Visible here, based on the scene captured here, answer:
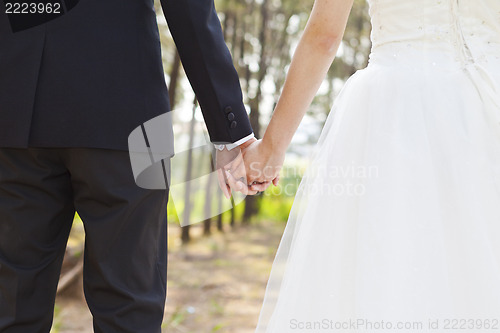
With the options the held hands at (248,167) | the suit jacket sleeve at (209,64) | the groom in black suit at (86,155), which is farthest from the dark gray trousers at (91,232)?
the held hands at (248,167)

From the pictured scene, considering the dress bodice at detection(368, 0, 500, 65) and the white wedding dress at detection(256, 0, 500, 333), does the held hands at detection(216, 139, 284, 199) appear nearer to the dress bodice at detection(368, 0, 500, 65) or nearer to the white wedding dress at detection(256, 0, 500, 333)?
the white wedding dress at detection(256, 0, 500, 333)

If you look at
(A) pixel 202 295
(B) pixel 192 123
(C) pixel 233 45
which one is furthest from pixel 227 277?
(C) pixel 233 45

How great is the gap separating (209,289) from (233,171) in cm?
397

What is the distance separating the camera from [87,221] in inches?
61.0

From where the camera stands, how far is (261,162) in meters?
2.00

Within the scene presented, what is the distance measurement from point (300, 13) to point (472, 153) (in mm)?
9568

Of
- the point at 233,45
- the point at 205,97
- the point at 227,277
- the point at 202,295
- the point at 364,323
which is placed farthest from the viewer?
the point at 233,45

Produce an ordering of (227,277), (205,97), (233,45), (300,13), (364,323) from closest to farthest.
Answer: (364,323)
(205,97)
(227,277)
(233,45)
(300,13)

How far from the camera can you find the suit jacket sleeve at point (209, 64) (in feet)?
5.31

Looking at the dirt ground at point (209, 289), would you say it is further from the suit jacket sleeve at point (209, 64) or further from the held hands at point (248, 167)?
the suit jacket sleeve at point (209, 64)

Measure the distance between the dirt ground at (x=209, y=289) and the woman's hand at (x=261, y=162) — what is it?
7.01 feet

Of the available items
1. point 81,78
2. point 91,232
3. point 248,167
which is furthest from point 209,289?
point 81,78

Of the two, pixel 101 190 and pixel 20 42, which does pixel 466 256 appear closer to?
pixel 101 190

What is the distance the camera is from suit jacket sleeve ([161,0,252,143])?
1.62 meters
